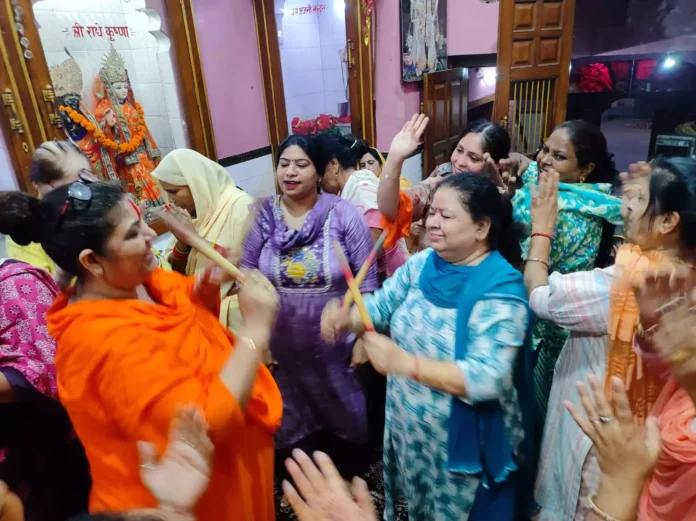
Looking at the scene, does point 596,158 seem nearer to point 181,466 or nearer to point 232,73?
point 181,466

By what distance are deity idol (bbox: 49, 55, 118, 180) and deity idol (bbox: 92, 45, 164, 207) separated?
91mm

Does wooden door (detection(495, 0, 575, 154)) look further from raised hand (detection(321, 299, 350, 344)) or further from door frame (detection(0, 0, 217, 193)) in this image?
door frame (detection(0, 0, 217, 193))

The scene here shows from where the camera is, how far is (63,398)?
101 cm

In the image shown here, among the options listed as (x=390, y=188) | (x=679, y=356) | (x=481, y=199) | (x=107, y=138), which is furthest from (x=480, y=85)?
(x=679, y=356)

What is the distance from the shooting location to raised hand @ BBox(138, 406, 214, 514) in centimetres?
86

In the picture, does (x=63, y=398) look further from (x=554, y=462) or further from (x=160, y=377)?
(x=554, y=462)

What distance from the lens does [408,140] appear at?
1.99m

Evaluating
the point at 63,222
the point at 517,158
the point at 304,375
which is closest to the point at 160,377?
the point at 63,222

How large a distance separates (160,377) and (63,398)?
245 millimetres

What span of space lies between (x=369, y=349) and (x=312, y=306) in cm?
72

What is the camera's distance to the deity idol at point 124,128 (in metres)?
3.04

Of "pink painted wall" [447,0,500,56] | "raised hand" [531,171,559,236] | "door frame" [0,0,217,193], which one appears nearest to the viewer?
"raised hand" [531,171,559,236]

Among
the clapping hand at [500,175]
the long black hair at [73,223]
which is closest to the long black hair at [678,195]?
the clapping hand at [500,175]

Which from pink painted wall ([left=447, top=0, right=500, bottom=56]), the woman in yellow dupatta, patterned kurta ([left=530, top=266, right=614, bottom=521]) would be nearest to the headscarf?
the woman in yellow dupatta
